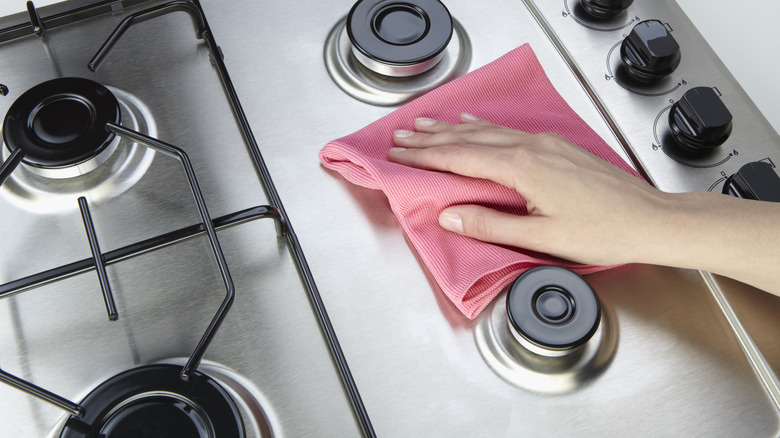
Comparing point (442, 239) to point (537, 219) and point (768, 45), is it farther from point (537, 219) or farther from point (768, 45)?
point (768, 45)

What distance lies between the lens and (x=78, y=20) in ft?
2.50

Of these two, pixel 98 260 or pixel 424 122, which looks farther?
pixel 424 122

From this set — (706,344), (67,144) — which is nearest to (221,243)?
(67,144)

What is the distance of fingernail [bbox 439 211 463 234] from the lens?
0.63 meters

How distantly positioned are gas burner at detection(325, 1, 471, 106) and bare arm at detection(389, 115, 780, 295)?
0.38 ft

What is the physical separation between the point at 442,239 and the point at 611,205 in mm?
167

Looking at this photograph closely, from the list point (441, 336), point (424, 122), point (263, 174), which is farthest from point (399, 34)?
point (441, 336)

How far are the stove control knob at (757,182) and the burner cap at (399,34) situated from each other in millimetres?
331

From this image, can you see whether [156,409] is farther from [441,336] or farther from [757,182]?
[757,182]

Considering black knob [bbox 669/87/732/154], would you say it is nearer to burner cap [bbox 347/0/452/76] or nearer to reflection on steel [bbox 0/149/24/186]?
burner cap [bbox 347/0/452/76]

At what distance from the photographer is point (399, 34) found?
0.74 meters

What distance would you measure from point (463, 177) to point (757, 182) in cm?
29

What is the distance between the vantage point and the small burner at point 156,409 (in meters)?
0.55

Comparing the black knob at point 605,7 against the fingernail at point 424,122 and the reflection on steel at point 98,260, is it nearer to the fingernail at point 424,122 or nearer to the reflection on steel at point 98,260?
the fingernail at point 424,122
